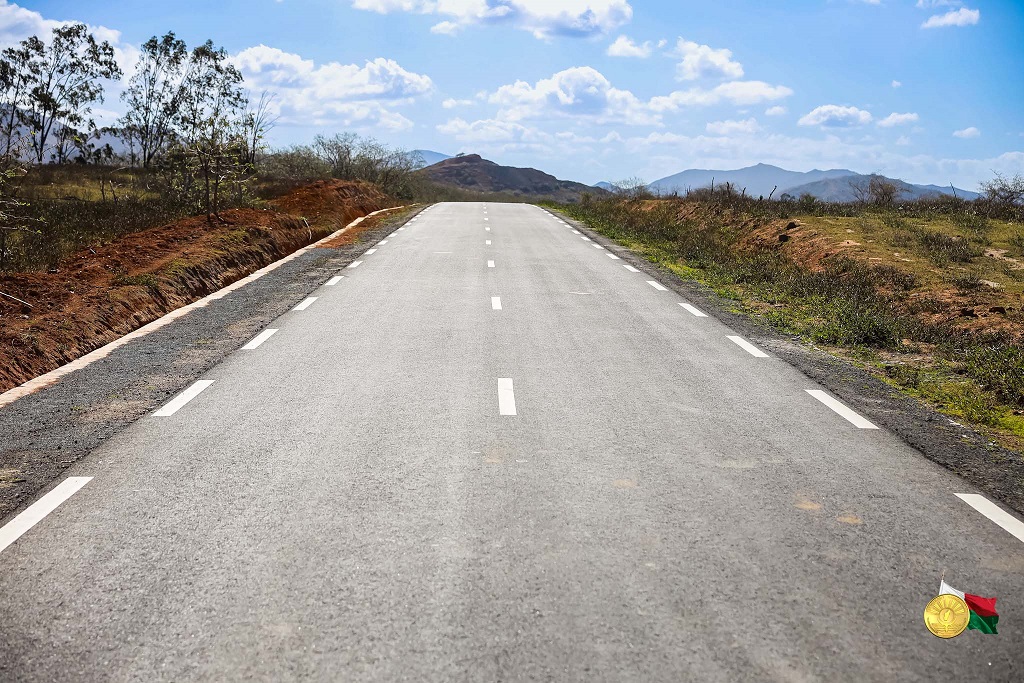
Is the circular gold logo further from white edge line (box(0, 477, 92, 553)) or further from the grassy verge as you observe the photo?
white edge line (box(0, 477, 92, 553))

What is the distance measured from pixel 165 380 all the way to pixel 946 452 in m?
7.26

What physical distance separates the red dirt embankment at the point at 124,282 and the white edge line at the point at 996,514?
8532 millimetres

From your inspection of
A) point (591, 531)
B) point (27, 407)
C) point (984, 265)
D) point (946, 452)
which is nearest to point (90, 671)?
point (591, 531)

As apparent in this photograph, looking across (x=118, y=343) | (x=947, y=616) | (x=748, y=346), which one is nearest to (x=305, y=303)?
(x=118, y=343)

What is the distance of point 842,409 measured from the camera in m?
7.29

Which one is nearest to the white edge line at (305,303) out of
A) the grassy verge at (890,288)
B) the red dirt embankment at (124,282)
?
the red dirt embankment at (124,282)

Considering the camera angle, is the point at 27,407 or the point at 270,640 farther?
the point at 27,407

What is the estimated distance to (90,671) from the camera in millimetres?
3180

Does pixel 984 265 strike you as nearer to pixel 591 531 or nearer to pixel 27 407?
pixel 591 531

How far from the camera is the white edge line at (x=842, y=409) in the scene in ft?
22.4

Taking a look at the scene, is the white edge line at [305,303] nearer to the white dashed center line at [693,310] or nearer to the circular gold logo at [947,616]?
the white dashed center line at [693,310]

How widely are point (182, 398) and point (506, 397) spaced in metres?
3.06

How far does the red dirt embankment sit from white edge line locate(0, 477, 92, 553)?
330 centimetres

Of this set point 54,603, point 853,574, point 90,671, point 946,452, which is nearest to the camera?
point 90,671
